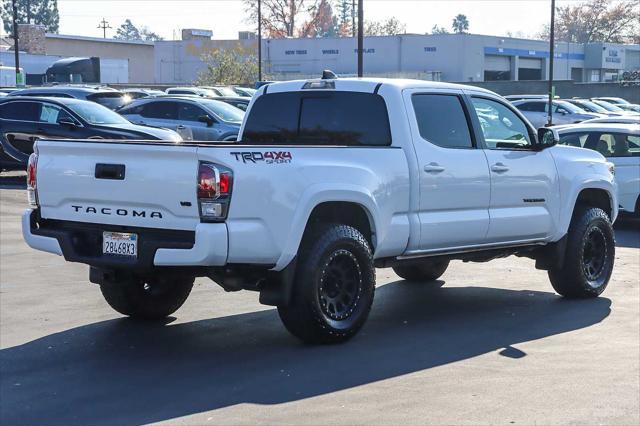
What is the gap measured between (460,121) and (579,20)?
110130 mm

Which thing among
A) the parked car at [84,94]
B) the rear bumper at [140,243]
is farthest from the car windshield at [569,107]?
the rear bumper at [140,243]

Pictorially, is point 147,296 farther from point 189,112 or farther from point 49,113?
point 189,112

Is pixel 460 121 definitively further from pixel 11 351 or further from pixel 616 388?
pixel 11 351

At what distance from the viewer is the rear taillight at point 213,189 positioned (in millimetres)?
6715

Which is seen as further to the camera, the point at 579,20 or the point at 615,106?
the point at 579,20

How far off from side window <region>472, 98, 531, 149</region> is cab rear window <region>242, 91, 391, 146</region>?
1.16m

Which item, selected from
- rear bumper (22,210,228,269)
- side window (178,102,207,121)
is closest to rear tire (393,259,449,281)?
rear bumper (22,210,228,269)

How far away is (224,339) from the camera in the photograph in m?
7.79

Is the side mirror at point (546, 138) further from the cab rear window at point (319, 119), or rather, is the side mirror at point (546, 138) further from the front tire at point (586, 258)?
the cab rear window at point (319, 119)

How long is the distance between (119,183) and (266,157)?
1.06 m

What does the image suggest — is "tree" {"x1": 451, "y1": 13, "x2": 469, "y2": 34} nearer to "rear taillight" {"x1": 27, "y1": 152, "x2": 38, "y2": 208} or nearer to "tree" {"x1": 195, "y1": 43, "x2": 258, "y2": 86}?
"tree" {"x1": 195, "y1": 43, "x2": 258, "y2": 86}

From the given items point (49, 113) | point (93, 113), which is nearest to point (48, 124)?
point (49, 113)

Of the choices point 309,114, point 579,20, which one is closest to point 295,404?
point 309,114

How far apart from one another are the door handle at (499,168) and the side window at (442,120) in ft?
0.94
